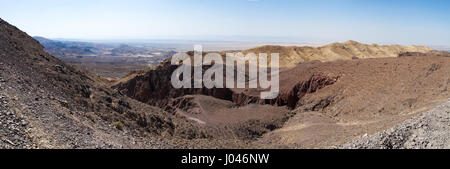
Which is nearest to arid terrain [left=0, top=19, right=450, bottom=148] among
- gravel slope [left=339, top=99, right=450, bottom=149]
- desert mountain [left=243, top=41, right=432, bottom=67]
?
gravel slope [left=339, top=99, right=450, bottom=149]

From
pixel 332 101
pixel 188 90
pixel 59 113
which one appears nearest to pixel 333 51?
pixel 188 90

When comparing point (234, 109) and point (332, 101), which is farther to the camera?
point (234, 109)

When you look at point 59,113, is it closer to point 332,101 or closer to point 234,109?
point 234,109

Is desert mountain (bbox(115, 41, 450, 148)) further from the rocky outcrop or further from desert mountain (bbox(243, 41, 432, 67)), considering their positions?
desert mountain (bbox(243, 41, 432, 67))

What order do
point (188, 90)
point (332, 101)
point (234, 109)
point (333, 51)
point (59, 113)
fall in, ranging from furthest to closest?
point (333, 51) → point (188, 90) → point (234, 109) → point (332, 101) → point (59, 113)
